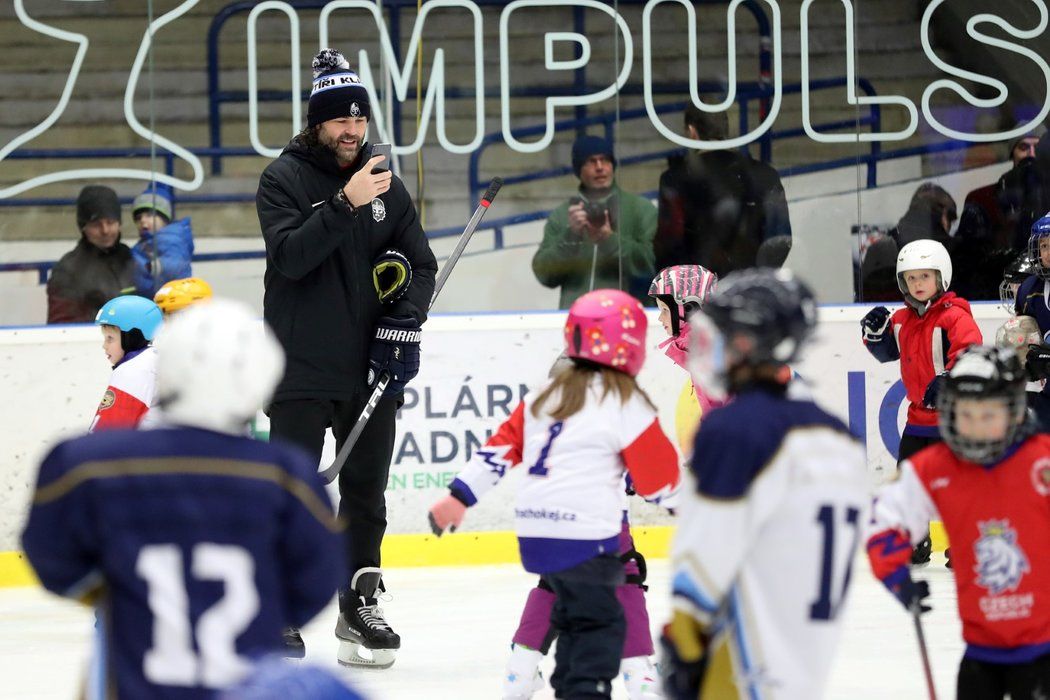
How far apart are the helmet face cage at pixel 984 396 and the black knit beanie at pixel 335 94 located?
81.3 inches

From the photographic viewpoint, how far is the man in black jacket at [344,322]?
4.46 meters

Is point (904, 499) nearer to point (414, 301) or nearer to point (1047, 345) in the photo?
point (414, 301)

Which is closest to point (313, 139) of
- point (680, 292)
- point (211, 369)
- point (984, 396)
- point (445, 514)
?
point (680, 292)

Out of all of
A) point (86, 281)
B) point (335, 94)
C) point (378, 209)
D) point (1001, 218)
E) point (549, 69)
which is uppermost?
point (549, 69)

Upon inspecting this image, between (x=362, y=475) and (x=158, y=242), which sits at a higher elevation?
(x=158, y=242)

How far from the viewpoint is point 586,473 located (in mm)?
Answer: 3410

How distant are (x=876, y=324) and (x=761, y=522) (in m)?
4.15

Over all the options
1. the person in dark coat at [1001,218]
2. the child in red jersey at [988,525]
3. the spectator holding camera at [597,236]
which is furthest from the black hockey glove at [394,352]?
the person in dark coat at [1001,218]

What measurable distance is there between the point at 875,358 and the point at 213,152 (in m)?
2.83

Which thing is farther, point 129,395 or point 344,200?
point 129,395

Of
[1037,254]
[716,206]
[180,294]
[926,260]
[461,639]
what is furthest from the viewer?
[716,206]

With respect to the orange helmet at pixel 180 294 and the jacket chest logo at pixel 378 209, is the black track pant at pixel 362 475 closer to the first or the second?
the jacket chest logo at pixel 378 209

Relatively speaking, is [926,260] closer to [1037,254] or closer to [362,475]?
[1037,254]

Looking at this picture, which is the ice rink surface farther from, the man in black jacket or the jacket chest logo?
Result: the jacket chest logo
